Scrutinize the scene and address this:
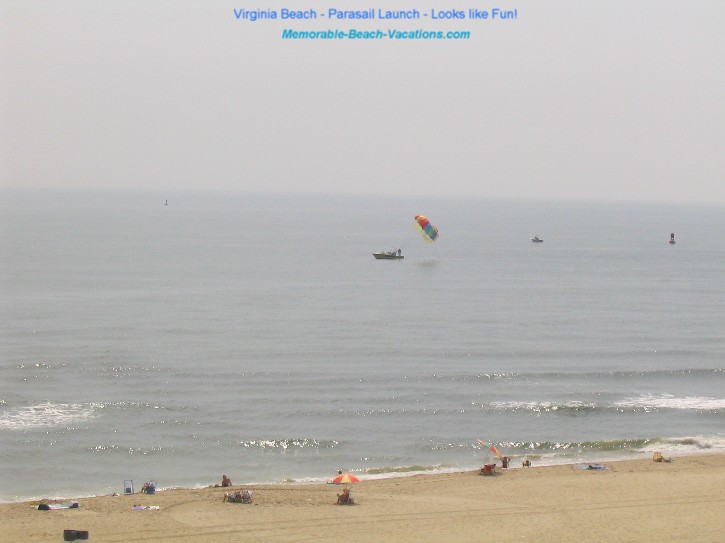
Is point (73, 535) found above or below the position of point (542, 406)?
below

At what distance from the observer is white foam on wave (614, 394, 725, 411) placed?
52.9m

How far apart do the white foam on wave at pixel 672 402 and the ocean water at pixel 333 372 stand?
0.18 metres

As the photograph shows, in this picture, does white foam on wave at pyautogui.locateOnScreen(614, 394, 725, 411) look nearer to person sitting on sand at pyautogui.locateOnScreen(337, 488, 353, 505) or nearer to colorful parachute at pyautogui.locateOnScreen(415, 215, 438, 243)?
person sitting on sand at pyautogui.locateOnScreen(337, 488, 353, 505)

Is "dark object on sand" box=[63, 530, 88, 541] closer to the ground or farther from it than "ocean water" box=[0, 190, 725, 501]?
closer to the ground

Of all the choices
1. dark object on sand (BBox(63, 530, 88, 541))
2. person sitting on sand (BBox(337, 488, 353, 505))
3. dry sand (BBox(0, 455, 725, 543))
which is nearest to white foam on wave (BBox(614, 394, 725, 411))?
dry sand (BBox(0, 455, 725, 543))

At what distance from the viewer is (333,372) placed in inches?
2338

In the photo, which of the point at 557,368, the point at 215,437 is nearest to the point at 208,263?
the point at 557,368

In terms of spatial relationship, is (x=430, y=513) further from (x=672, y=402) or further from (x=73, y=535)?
(x=672, y=402)

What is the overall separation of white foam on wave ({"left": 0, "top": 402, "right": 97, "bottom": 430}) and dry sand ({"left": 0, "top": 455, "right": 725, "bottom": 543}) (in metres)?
11.6

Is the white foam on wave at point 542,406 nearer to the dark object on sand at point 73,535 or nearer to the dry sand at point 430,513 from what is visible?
the dry sand at point 430,513

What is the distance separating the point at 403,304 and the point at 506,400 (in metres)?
35.9

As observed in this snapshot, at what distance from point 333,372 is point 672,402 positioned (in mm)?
20053

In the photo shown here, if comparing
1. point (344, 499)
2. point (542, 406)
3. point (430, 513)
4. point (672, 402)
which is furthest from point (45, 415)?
point (672, 402)

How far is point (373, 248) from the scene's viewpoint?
156375mm
